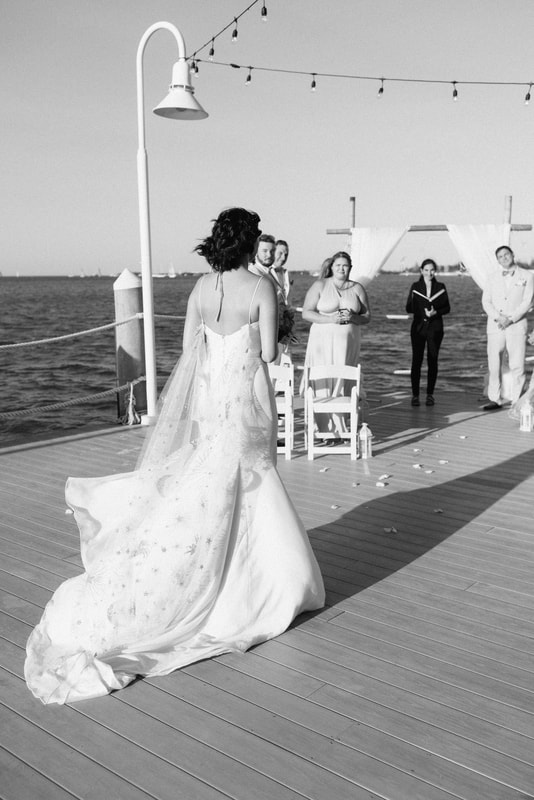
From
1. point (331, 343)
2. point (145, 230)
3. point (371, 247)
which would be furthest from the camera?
point (371, 247)

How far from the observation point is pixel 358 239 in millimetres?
10438

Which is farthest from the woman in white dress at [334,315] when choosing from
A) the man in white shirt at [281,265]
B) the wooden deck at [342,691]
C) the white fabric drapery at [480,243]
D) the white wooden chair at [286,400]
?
the white fabric drapery at [480,243]

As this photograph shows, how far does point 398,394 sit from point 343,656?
6.79m

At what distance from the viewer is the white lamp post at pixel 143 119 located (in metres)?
6.59

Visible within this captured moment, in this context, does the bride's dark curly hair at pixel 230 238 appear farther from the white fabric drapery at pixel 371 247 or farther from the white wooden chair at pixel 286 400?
the white fabric drapery at pixel 371 247

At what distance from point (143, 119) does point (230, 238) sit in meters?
4.49

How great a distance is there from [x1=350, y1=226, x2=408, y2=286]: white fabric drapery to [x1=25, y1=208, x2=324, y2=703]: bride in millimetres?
7253

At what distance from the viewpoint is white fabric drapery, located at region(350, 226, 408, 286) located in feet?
33.8

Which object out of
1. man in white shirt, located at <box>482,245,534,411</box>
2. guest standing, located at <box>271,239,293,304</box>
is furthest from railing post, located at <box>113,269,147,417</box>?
man in white shirt, located at <box>482,245,534,411</box>

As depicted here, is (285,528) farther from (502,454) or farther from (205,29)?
(205,29)

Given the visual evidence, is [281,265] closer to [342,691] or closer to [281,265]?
[281,265]

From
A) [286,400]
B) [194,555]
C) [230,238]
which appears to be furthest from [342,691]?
[286,400]

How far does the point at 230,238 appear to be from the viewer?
3.20 meters

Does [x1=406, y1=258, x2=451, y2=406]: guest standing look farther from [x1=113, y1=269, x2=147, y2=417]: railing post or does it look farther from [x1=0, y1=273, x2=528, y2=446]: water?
[x1=113, y1=269, x2=147, y2=417]: railing post
